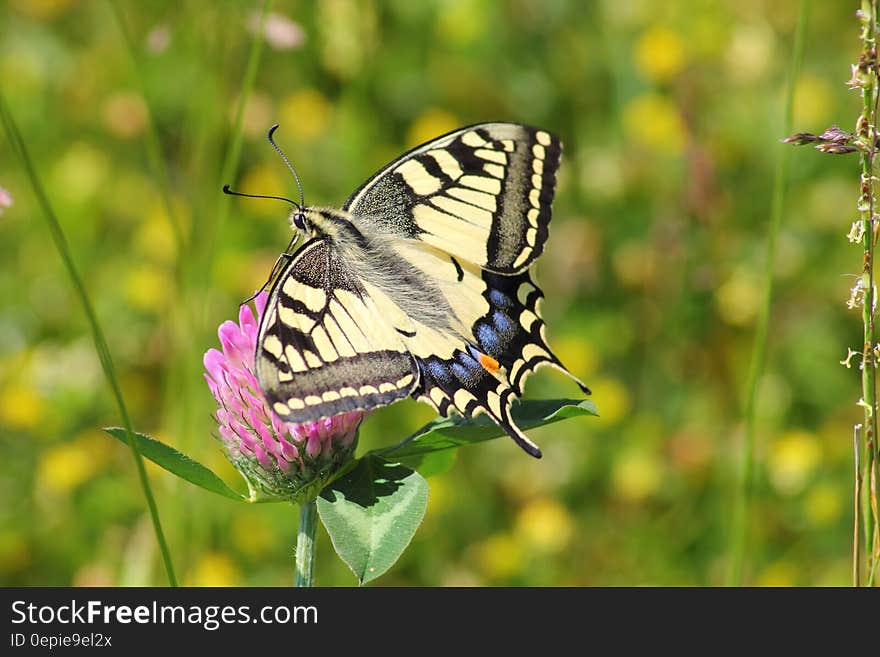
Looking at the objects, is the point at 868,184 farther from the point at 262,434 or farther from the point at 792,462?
the point at 792,462

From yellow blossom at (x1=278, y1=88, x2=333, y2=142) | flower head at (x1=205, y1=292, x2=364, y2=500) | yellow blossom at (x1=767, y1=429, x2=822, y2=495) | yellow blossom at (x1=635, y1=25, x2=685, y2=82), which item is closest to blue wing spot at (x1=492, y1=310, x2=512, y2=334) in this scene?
flower head at (x1=205, y1=292, x2=364, y2=500)

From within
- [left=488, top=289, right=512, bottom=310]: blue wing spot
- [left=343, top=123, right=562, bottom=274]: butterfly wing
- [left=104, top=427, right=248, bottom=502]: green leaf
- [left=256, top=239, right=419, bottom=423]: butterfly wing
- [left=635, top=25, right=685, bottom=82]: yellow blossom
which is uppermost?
[left=635, top=25, right=685, bottom=82]: yellow blossom

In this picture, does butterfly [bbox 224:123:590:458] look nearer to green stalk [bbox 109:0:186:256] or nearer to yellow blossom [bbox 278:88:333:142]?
green stalk [bbox 109:0:186:256]

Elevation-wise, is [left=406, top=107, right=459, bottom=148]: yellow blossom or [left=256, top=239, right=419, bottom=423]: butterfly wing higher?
[left=406, top=107, right=459, bottom=148]: yellow blossom
